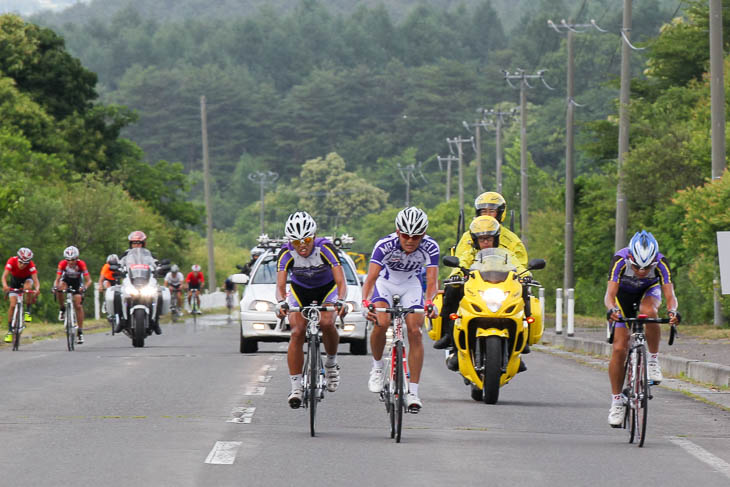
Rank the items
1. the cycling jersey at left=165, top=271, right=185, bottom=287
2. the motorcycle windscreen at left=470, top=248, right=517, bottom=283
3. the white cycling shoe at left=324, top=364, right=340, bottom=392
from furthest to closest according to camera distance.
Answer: the cycling jersey at left=165, top=271, right=185, bottom=287 < the motorcycle windscreen at left=470, top=248, right=517, bottom=283 < the white cycling shoe at left=324, top=364, right=340, bottom=392

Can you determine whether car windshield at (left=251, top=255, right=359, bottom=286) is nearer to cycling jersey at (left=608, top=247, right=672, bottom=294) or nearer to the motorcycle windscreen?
the motorcycle windscreen

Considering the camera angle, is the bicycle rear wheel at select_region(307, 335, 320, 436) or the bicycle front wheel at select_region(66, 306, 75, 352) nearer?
the bicycle rear wheel at select_region(307, 335, 320, 436)

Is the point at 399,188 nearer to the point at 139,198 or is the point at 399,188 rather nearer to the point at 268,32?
the point at 268,32

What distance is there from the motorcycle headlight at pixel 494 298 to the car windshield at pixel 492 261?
0.88 ft

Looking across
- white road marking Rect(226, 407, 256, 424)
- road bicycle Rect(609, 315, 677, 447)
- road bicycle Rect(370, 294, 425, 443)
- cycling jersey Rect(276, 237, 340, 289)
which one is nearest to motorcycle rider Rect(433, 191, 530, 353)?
white road marking Rect(226, 407, 256, 424)

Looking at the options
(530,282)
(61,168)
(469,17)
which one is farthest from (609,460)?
(469,17)

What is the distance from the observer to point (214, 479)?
9.49m

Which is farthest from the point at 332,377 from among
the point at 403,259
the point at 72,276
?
the point at 72,276

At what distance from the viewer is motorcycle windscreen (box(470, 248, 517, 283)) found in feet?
47.4

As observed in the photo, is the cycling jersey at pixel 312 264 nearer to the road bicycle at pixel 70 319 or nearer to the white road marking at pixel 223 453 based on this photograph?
the white road marking at pixel 223 453

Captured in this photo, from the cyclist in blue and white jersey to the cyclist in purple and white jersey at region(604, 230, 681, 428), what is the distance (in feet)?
4.86

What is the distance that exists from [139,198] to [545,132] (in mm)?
59329

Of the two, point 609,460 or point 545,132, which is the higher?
point 545,132

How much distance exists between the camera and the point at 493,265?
14.5 metres
